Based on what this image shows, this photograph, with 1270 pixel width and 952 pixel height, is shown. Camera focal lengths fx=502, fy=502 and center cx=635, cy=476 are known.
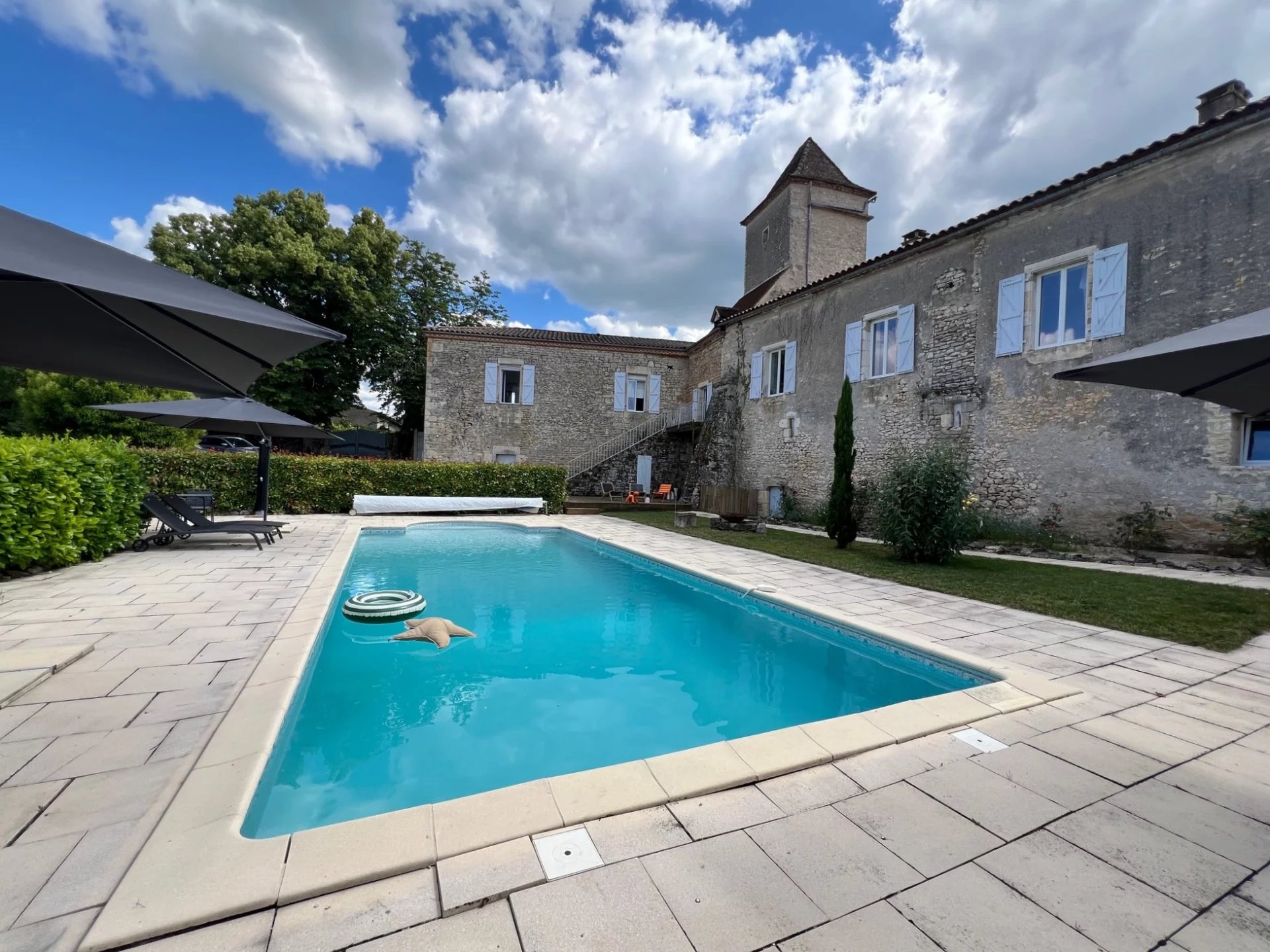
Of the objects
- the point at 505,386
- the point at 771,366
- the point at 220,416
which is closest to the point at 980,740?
the point at 220,416

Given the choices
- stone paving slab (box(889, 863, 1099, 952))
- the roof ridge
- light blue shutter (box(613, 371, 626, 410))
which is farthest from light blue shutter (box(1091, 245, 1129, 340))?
light blue shutter (box(613, 371, 626, 410))

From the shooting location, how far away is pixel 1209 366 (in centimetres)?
227

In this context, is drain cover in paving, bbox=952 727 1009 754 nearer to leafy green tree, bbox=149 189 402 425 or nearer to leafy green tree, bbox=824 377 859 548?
leafy green tree, bbox=824 377 859 548

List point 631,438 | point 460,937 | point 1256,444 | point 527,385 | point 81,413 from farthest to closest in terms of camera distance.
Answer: point 631,438, point 527,385, point 81,413, point 1256,444, point 460,937

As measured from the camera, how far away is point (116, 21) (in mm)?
6168

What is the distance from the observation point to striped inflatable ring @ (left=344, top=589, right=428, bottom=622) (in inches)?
188

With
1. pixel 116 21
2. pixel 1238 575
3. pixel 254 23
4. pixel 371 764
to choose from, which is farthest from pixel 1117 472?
pixel 116 21

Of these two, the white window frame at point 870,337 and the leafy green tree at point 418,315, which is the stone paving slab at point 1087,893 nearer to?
the white window frame at point 870,337

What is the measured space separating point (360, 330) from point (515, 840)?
21458mm

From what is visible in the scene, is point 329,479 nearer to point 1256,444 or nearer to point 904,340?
point 904,340

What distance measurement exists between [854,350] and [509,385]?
38.3 ft

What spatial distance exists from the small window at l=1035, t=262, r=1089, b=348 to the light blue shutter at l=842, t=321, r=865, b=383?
11.0 feet

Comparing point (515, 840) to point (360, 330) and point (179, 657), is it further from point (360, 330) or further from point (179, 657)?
point (360, 330)

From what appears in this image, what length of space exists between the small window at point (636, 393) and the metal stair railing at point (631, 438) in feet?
2.09
